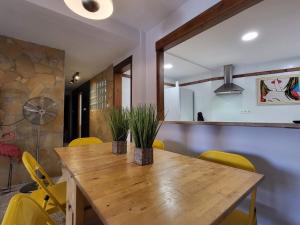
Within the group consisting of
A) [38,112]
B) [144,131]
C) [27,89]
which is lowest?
[144,131]

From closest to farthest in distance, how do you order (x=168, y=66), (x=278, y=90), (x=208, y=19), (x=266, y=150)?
(x=266, y=150)
(x=208, y=19)
(x=278, y=90)
(x=168, y=66)

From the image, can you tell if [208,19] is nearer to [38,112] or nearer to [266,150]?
[266,150]

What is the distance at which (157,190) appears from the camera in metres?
0.63

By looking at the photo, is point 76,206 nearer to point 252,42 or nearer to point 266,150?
point 266,150

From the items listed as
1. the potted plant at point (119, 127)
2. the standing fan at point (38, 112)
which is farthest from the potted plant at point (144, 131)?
the standing fan at point (38, 112)

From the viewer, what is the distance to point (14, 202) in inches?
20.1

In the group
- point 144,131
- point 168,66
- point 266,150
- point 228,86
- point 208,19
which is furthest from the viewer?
point 168,66

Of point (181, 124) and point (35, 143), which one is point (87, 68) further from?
point (181, 124)

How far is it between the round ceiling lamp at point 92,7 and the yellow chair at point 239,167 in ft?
4.20

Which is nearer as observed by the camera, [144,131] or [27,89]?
[144,131]

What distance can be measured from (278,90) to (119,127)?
3.10 metres

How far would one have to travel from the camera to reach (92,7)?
3.73 feet

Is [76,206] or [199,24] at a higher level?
[199,24]

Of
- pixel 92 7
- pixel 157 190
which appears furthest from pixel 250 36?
pixel 157 190
